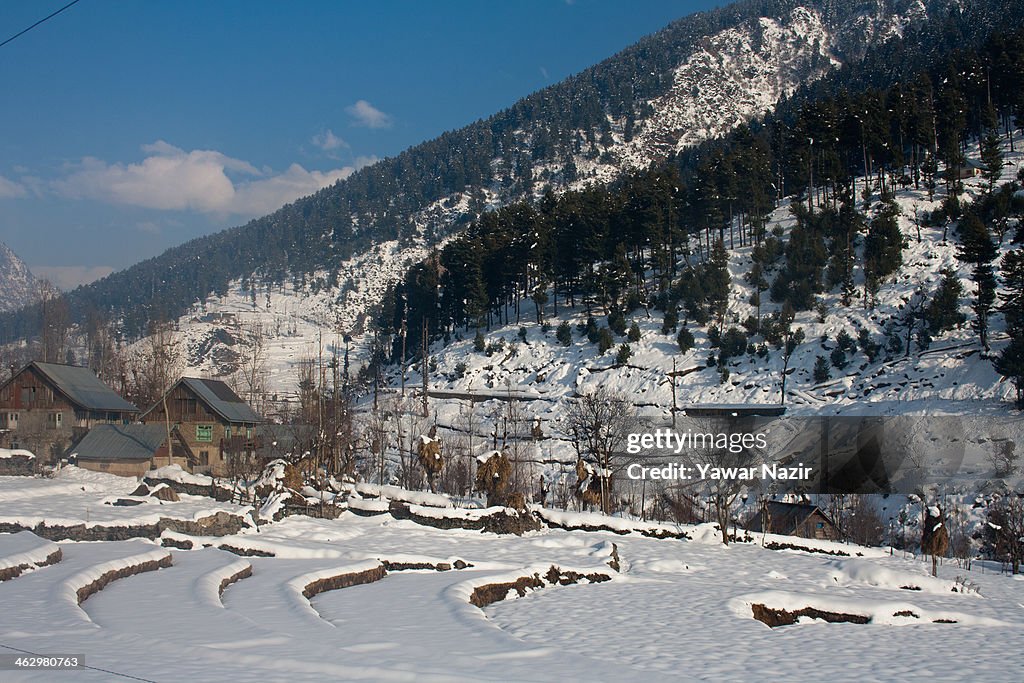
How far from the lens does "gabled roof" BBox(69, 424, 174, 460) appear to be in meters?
44.5

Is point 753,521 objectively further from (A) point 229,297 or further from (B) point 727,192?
(A) point 229,297

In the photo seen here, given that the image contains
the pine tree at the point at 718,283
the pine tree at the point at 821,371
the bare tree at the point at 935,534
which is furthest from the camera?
the pine tree at the point at 718,283

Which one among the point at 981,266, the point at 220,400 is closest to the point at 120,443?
the point at 220,400

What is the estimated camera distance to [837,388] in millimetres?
47094

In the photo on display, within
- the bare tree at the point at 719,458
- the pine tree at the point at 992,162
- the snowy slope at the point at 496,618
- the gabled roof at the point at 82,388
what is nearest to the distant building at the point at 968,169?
the pine tree at the point at 992,162

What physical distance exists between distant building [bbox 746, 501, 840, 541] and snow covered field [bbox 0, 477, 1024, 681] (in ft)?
26.2

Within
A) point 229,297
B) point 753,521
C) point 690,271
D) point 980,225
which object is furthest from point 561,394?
point 229,297

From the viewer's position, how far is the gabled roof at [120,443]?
146ft

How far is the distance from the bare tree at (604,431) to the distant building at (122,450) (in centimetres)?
2307

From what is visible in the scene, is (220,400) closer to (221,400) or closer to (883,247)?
(221,400)

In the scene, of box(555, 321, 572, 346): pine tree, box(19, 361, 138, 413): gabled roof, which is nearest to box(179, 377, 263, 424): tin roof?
box(19, 361, 138, 413): gabled roof

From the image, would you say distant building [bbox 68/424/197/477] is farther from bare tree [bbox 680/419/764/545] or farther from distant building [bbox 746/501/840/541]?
distant building [bbox 746/501/840/541]

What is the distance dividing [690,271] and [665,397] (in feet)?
44.6

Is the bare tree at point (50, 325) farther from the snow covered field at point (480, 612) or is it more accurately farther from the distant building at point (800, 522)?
the distant building at point (800, 522)
